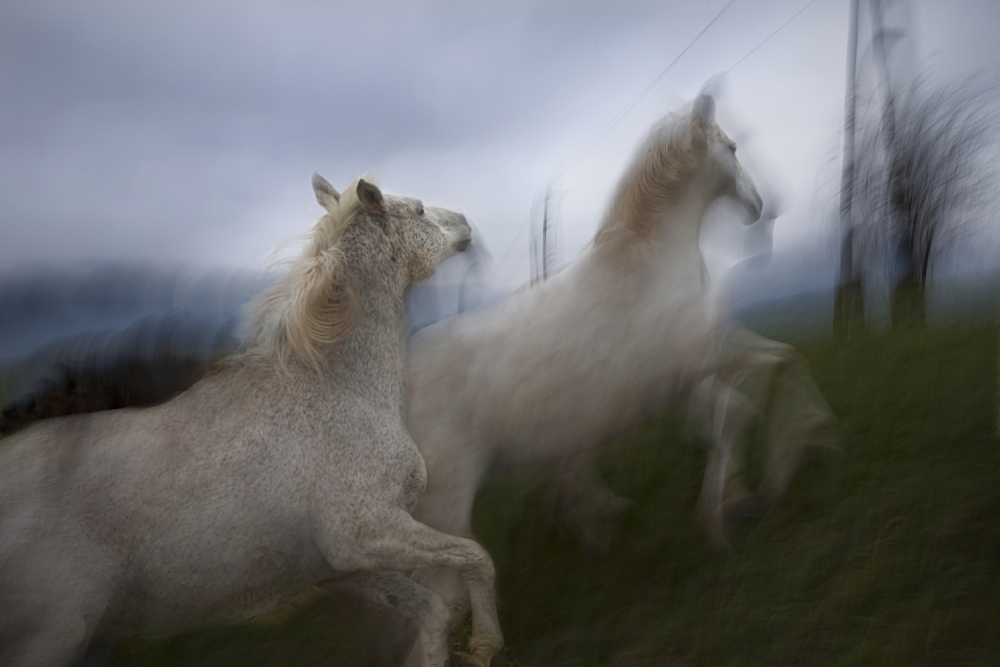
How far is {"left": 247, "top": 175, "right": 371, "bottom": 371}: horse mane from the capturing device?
6.85 ft

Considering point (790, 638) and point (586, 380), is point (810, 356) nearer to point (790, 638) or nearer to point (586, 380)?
point (586, 380)

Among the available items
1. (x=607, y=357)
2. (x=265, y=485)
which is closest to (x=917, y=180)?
(x=607, y=357)

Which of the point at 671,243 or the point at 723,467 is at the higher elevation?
the point at 671,243

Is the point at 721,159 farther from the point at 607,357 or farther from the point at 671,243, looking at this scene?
the point at 607,357

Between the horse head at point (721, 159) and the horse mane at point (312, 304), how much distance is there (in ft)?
4.90

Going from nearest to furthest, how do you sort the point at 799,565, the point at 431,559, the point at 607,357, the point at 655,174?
the point at 431,559 → the point at 799,565 → the point at 607,357 → the point at 655,174

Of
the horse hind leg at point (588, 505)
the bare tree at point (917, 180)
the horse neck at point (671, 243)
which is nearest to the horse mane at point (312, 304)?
the horse neck at point (671, 243)

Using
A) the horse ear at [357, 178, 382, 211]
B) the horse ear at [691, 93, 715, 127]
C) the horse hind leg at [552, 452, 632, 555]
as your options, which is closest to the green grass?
the horse hind leg at [552, 452, 632, 555]

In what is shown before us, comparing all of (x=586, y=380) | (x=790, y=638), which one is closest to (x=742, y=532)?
(x=790, y=638)

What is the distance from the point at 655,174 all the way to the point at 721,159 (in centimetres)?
33

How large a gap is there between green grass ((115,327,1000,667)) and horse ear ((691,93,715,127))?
1.34 meters

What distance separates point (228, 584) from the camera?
1.85 metres

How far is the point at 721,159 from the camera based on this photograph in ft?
9.20

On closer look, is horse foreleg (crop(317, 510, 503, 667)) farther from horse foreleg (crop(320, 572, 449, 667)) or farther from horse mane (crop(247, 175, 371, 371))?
horse mane (crop(247, 175, 371, 371))
